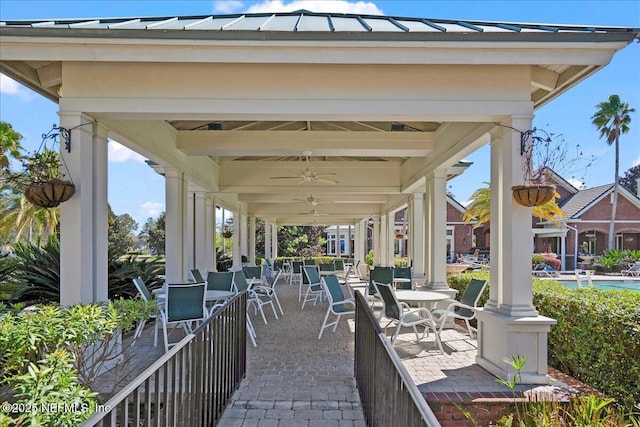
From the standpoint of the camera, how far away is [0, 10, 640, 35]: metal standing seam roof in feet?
12.8

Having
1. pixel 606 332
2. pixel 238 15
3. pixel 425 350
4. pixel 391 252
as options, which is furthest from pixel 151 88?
pixel 391 252

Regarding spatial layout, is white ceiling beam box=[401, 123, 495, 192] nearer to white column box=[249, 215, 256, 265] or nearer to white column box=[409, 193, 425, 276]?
white column box=[409, 193, 425, 276]

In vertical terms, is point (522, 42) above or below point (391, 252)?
above

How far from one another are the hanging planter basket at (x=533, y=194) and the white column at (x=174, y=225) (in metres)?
5.41

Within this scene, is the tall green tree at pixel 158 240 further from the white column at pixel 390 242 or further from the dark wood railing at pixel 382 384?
the dark wood railing at pixel 382 384

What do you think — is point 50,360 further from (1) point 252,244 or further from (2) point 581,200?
(2) point 581,200

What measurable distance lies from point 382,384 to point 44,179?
143 inches

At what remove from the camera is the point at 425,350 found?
5508 mm

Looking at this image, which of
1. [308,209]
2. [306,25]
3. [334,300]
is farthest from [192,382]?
[308,209]

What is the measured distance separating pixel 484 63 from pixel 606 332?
274 cm

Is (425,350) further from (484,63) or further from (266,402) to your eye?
(484,63)

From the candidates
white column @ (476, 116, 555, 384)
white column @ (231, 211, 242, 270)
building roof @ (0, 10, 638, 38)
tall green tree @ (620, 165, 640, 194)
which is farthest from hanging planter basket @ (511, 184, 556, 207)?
tall green tree @ (620, 165, 640, 194)

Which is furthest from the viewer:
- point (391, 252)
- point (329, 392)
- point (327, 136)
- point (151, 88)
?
point (391, 252)

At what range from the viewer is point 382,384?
8.33 feet
